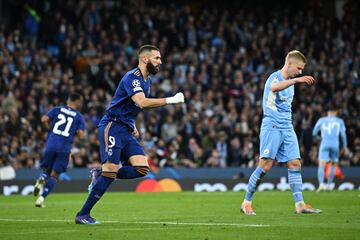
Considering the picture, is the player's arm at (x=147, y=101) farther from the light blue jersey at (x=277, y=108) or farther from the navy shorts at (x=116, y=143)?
the light blue jersey at (x=277, y=108)

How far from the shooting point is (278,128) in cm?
1491

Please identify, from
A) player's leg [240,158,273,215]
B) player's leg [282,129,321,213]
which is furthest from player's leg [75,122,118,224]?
player's leg [282,129,321,213]

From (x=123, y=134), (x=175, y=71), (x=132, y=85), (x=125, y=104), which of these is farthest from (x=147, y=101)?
(x=175, y=71)

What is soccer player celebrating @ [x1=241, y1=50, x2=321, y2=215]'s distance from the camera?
48.5 feet

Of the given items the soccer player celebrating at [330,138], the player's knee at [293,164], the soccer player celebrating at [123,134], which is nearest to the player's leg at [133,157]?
the soccer player celebrating at [123,134]

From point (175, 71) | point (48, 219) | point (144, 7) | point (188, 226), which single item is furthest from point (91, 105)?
point (188, 226)

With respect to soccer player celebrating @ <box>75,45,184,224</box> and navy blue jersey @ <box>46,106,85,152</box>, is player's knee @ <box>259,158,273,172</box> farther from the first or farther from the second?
navy blue jersey @ <box>46,106,85,152</box>

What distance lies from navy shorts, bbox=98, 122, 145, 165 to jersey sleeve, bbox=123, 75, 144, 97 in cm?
58

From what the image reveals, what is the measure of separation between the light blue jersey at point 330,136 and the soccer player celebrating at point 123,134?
12861 mm

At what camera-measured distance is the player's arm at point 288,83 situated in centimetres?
1373

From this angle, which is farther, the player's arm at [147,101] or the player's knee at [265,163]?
the player's knee at [265,163]

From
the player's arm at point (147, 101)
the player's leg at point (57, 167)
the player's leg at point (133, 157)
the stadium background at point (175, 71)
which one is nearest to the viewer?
the player's arm at point (147, 101)

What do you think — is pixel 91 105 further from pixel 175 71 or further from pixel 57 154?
pixel 57 154

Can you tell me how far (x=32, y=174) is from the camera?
26125 mm
